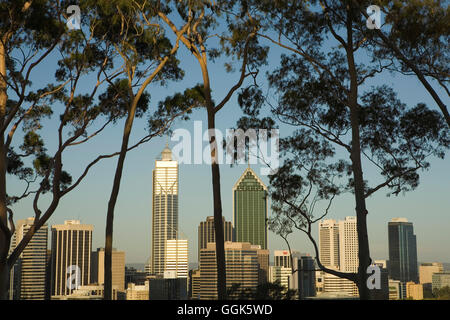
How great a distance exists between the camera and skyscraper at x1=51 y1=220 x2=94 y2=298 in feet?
188

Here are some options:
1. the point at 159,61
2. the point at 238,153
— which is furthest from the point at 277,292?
the point at 159,61

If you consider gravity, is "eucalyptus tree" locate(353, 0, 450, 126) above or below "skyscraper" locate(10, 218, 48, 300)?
above

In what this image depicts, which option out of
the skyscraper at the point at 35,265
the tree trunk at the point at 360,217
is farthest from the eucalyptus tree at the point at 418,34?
the skyscraper at the point at 35,265

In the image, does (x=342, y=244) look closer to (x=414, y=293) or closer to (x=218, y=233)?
(x=414, y=293)

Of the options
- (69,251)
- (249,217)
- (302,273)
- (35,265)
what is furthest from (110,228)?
(249,217)

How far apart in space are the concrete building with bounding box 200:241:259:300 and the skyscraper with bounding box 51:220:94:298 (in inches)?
576

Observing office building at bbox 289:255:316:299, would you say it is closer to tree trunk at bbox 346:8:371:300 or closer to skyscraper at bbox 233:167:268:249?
tree trunk at bbox 346:8:371:300

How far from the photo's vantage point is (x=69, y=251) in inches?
2473

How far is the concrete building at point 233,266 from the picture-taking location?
1148 inches

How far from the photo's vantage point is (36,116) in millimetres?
14023

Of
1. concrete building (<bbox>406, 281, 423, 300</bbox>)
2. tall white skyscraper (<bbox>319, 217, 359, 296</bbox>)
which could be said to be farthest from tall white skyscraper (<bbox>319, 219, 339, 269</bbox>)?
concrete building (<bbox>406, 281, 423, 300</bbox>)

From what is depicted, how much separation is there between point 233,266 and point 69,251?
850 inches

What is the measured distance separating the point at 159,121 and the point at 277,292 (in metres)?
5.09
